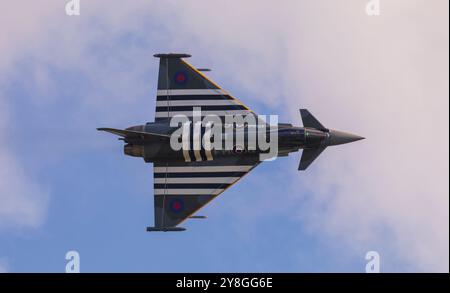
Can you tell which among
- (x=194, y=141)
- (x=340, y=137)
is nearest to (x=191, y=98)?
(x=194, y=141)

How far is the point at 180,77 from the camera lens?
67375mm

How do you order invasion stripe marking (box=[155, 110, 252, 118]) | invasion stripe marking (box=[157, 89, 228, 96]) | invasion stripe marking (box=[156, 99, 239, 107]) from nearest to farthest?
1. invasion stripe marking (box=[155, 110, 252, 118])
2. invasion stripe marking (box=[156, 99, 239, 107])
3. invasion stripe marking (box=[157, 89, 228, 96])

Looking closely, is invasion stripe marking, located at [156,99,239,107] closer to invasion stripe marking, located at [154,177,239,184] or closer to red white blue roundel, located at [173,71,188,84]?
red white blue roundel, located at [173,71,188,84]

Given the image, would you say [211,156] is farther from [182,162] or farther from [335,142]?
[335,142]

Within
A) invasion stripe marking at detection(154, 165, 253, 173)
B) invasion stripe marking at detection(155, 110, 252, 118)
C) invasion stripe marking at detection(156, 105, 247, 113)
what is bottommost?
invasion stripe marking at detection(154, 165, 253, 173)

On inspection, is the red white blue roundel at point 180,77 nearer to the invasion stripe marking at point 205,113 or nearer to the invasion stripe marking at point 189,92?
the invasion stripe marking at point 189,92

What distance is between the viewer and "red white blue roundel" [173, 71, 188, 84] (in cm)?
6731

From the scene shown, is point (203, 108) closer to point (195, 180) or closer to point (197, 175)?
point (197, 175)

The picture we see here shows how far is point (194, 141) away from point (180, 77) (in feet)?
14.7

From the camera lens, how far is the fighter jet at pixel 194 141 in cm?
6500

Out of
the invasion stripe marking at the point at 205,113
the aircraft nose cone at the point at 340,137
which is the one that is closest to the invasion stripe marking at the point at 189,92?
the invasion stripe marking at the point at 205,113

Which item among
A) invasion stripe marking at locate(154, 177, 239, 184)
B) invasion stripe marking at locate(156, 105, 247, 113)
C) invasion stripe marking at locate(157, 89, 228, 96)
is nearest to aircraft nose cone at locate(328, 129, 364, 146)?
invasion stripe marking at locate(156, 105, 247, 113)
